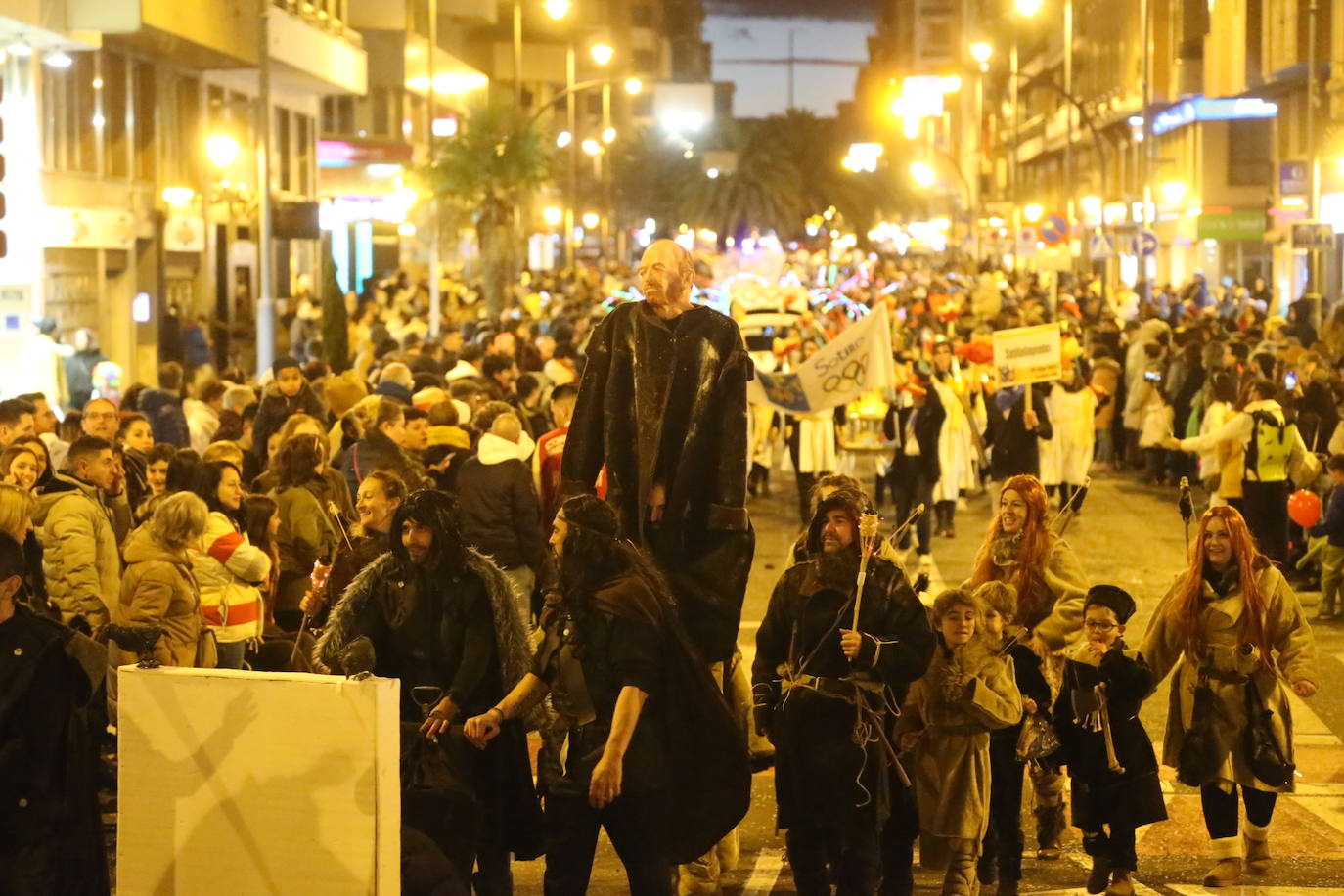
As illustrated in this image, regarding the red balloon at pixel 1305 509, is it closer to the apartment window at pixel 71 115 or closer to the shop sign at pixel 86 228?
the shop sign at pixel 86 228

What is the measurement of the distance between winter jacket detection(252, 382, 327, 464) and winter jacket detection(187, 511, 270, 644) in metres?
4.32

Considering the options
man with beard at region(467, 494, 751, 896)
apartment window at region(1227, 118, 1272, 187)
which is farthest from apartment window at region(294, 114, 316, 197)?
man with beard at region(467, 494, 751, 896)

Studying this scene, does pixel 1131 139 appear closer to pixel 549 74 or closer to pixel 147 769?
pixel 549 74

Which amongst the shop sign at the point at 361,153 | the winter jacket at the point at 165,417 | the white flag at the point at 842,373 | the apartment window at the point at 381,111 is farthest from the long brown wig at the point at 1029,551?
the apartment window at the point at 381,111

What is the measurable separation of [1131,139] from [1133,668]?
6043cm

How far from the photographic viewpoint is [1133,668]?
7.66 m

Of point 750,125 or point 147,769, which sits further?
point 750,125

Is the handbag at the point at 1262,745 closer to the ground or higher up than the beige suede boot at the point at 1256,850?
higher up

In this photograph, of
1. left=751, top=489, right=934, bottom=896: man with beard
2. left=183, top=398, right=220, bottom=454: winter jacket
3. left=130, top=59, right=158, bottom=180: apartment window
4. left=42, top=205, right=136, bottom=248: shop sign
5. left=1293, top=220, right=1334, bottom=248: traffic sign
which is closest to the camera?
left=751, top=489, right=934, bottom=896: man with beard

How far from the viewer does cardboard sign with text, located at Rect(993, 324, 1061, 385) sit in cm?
1742

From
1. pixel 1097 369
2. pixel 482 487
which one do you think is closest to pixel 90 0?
pixel 1097 369

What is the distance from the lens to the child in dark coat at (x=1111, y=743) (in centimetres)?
760

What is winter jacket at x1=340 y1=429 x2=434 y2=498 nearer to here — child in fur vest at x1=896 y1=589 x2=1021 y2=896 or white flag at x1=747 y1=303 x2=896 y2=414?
child in fur vest at x1=896 y1=589 x2=1021 y2=896

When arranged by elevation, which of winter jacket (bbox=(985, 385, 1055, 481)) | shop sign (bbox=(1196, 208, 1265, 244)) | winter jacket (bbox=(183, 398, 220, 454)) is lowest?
winter jacket (bbox=(985, 385, 1055, 481))
